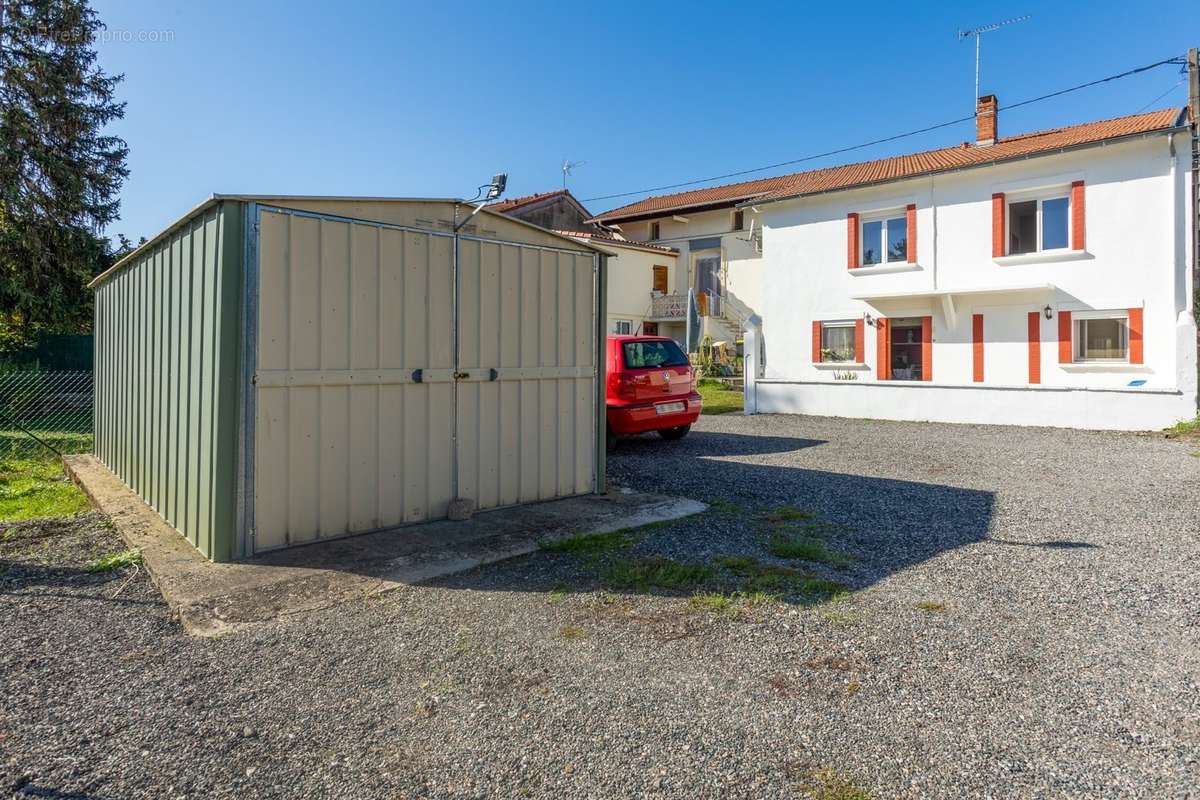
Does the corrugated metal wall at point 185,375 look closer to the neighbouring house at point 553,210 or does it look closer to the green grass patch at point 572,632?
the green grass patch at point 572,632

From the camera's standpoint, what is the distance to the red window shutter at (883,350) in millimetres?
16656

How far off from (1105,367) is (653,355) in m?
10.0

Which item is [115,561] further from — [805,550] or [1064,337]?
[1064,337]

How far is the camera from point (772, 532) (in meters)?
5.43

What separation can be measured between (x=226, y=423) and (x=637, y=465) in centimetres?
513

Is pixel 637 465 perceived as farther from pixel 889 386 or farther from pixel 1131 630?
pixel 889 386

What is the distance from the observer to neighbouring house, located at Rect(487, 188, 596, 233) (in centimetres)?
2989

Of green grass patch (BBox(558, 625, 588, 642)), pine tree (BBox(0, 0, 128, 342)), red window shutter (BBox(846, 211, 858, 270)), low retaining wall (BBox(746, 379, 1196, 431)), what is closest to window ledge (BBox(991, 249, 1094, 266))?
red window shutter (BBox(846, 211, 858, 270))

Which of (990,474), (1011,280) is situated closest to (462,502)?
(990,474)

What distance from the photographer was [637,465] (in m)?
8.62

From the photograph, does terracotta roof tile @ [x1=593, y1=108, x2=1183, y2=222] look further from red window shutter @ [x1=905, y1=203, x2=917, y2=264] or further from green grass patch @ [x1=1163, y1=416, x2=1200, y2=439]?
green grass patch @ [x1=1163, y1=416, x2=1200, y2=439]

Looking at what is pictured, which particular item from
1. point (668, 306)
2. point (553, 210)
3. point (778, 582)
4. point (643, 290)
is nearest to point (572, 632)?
point (778, 582)

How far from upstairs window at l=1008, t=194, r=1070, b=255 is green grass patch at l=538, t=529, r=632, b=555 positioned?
13.6m

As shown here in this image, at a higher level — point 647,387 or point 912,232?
point 912,232
